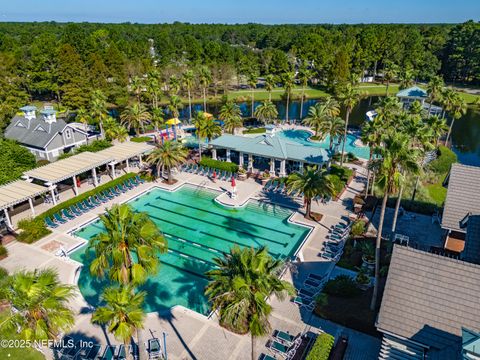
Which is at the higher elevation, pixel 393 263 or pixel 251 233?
pixel 393 263

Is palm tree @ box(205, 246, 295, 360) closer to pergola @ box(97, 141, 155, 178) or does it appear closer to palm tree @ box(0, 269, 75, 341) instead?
→ palm tree @ box(0, 269, 75, 341)

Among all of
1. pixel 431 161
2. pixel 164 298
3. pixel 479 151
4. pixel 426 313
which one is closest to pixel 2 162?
pixel 164 298

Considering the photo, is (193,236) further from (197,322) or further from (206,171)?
(206,171)

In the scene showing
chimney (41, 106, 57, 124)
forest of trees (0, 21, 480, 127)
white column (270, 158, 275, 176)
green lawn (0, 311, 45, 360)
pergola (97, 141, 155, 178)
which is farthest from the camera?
forest of trees (0, 21, 480, 127)

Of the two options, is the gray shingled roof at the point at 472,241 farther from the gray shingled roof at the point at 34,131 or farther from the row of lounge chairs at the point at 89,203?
the gray shingled roof at the point at 34,131

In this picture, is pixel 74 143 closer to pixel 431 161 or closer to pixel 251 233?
Answer: pixel 251 233

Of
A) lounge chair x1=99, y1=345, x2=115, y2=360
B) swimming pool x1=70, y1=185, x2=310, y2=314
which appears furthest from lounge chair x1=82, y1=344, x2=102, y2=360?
swimming pool x1=70, y1=185, x2=310, y2=314

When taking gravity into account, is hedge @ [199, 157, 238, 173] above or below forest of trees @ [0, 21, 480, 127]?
below
